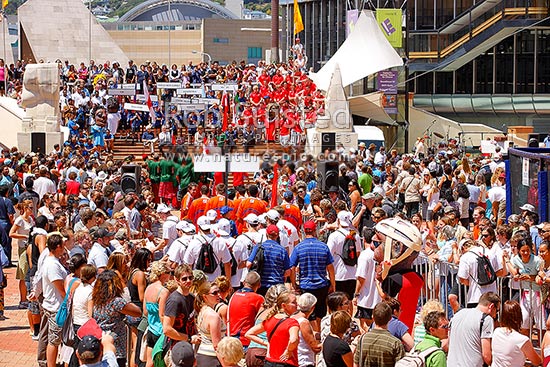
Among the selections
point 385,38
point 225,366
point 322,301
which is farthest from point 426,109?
point 225,366

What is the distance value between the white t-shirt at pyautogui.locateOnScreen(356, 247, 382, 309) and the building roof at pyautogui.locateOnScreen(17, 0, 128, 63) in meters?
42.6

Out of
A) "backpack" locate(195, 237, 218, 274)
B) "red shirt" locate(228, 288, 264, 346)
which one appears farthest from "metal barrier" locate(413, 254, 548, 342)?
"backpack" locate(195, 237, 218, 274)

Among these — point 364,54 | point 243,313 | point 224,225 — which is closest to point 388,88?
point 364,54

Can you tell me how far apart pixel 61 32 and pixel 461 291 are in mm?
44601

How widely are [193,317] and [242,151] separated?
6912 mm

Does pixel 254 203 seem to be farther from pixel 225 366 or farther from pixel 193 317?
pixel 225 366

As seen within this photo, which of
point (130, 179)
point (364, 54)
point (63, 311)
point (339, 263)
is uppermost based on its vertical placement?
point (364, 54)

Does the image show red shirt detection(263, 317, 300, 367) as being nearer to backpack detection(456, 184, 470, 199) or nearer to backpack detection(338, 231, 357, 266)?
backpack detection(338, 231, 357, 266)

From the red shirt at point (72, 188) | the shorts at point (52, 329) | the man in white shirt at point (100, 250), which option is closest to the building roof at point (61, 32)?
the red shirt at point (72, 188)

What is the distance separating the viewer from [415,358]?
8898 millimetres

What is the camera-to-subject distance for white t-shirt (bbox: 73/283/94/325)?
35.8 feet

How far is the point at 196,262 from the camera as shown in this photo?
1352 cm

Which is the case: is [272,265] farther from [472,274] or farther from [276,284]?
[472,274]

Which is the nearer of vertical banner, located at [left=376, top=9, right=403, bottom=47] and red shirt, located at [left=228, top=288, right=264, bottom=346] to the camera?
red shirt, located at [left=228, top=288, right=264, bottom=346]
